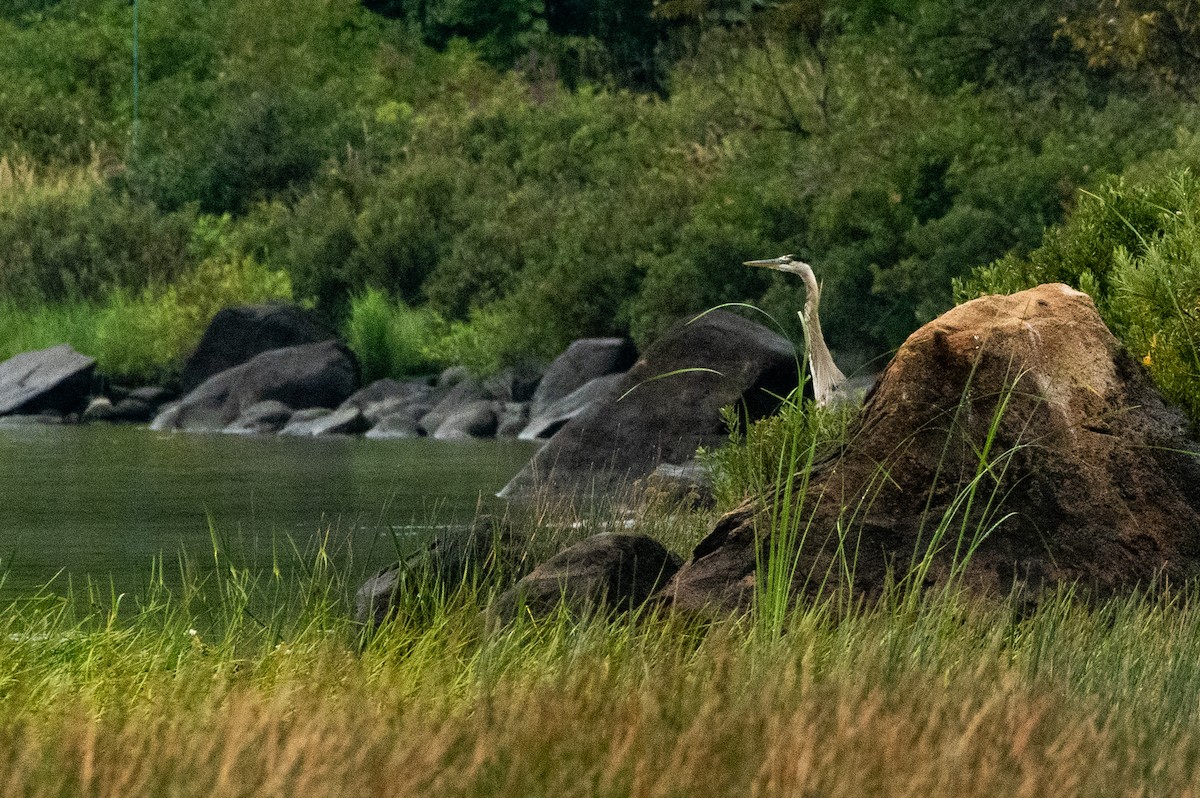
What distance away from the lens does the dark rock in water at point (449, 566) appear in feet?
24.7

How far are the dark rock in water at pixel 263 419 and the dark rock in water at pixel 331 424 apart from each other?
0.18 metres

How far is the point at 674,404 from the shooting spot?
15422mm

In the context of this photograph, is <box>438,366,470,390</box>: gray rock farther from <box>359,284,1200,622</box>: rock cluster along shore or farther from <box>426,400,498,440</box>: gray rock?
<box>359,284,1200,622</box>: rock cluster along shore

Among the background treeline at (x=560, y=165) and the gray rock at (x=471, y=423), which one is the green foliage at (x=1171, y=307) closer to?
the background treeline at (x=560, y=165)

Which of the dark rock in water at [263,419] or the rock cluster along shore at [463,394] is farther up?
the rock cluster along shore at [463,394]

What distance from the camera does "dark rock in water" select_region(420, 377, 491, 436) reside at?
73.7 ft

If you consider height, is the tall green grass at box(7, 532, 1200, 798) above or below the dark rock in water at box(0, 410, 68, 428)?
above

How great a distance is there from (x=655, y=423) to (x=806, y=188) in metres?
7.14

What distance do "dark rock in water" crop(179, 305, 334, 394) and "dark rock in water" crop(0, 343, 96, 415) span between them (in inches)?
50.1

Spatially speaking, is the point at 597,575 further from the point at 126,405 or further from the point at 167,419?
the point at 126,405

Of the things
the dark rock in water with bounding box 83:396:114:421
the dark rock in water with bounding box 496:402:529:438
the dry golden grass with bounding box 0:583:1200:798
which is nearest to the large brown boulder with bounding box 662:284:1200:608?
the dry golden grass with bounding box 0:583:1200:798

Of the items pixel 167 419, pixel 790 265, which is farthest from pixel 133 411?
pixel 790 265

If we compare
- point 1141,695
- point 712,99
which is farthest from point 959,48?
point 1141,695

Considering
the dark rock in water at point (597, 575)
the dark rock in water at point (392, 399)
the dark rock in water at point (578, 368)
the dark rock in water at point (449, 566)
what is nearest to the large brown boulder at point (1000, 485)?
the dark rock in water at point (597, 575)
